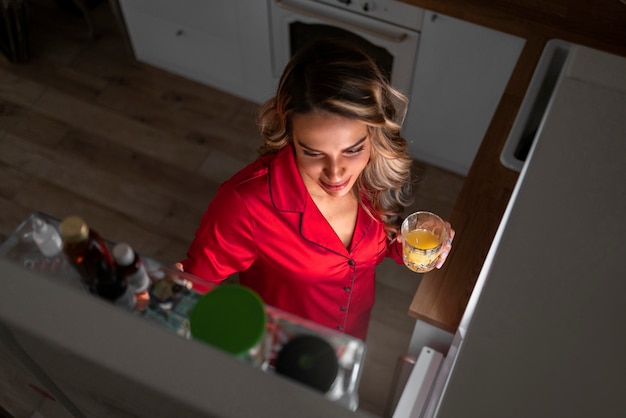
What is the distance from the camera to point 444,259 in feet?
4.31

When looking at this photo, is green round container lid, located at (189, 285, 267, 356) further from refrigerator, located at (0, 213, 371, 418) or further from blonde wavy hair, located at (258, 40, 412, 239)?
blonde wavy hair, located at (258, 40, 412, 239)

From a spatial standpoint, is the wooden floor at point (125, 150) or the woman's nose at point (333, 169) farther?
the wooden floor at point (125, 150)

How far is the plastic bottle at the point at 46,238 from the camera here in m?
0.74

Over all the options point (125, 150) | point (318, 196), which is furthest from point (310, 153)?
point (125, 150)

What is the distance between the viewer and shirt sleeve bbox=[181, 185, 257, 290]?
132 cm

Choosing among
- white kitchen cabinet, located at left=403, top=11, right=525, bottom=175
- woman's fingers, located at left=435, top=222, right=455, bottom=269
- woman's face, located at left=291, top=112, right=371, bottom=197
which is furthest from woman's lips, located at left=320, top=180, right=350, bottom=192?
white kitchen cabinet, located at left=403, top=11, right=525, bottom=175

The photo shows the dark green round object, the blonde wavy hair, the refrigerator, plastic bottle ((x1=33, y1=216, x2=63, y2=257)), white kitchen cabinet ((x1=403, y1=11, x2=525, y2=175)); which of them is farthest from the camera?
white kitchen cabinet ((x1=403, y1=11, x2=525, y2=175))

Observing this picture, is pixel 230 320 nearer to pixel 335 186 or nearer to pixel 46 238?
pixel 46 238

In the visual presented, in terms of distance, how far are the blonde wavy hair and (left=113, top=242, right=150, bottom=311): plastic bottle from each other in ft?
1.64

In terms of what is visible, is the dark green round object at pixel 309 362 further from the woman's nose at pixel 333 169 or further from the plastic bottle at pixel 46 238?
the woman's nose at pixel 333 169

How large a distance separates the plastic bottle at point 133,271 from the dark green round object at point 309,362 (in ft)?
0.68

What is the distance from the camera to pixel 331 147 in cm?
114

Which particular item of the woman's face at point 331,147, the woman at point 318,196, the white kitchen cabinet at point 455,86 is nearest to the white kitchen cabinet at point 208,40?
the white kitchen cabinet at point 455,86

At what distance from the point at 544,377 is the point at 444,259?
70cm
